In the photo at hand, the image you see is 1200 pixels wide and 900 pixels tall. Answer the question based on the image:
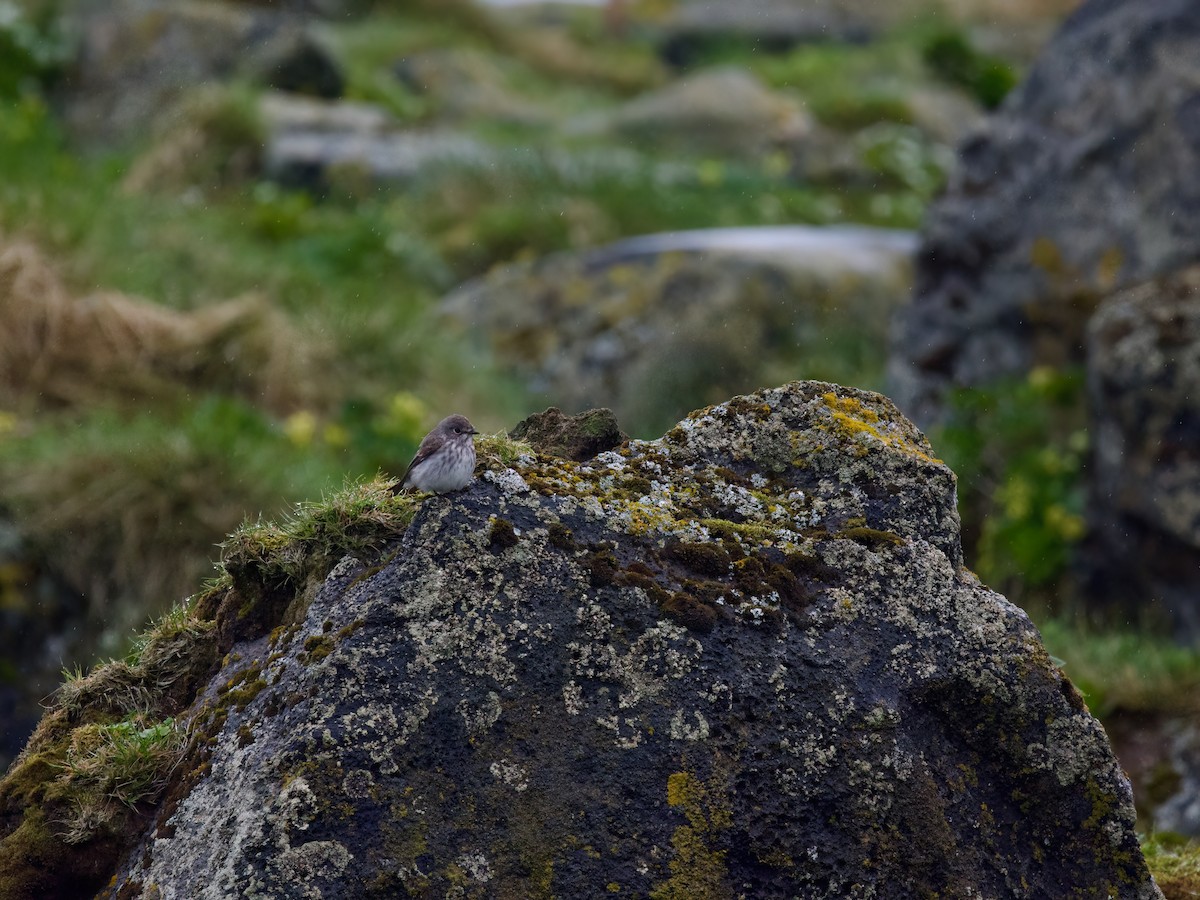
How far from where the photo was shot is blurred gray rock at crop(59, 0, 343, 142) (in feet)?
50.7

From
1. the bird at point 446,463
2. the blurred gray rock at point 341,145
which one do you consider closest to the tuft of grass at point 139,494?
the bird at point 446,463

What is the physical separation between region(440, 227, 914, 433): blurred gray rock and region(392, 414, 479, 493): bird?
749 cm

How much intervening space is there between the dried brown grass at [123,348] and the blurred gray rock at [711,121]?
441 inches

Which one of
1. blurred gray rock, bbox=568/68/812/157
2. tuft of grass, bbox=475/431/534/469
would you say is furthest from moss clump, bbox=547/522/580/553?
blurred gray rock, bbox=568/68/812/157

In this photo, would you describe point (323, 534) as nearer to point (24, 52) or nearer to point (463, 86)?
point (24, 52)

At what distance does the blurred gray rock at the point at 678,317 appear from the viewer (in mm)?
11250

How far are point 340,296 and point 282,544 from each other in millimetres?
7752

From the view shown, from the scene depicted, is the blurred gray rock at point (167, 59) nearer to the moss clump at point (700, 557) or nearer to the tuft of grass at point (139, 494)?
the tuft of grass at point (139, 494)

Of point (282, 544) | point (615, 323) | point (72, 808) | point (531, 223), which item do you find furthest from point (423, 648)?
point (531, 223)

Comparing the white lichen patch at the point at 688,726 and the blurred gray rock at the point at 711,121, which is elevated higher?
the white lichen patch at the point at 688,726

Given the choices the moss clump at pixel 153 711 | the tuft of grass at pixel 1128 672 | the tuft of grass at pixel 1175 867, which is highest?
the moss clump at pixel 153 711

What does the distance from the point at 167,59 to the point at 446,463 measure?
14.9 meters

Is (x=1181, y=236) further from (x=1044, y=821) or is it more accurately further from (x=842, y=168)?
(x=842, y=168)

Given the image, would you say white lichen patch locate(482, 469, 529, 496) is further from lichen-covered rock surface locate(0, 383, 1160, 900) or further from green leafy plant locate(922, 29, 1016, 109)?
green leafy plant locate(922, 29, 1016, 109)
